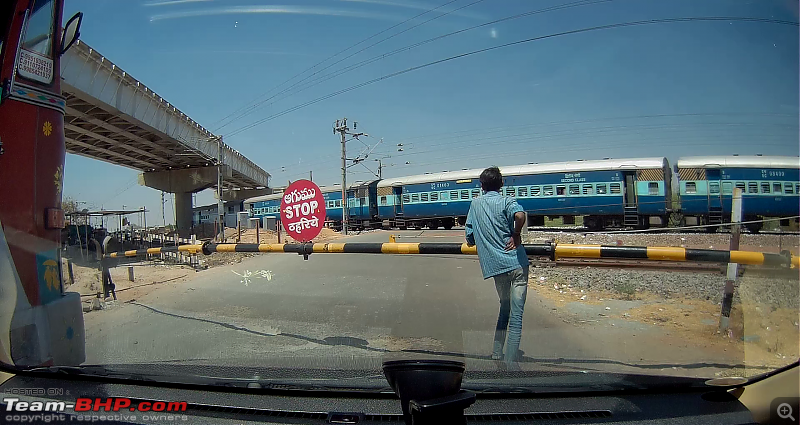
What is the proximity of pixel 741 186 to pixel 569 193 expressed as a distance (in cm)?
1103

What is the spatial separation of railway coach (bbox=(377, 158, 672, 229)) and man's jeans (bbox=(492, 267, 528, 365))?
6.46m

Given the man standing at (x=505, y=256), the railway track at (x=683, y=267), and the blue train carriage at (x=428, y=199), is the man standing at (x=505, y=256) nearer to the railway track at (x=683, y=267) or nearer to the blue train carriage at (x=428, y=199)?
the railway track at (x=683, y=267)

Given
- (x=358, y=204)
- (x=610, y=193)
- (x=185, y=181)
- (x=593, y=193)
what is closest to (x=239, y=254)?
(x=185, y=181)

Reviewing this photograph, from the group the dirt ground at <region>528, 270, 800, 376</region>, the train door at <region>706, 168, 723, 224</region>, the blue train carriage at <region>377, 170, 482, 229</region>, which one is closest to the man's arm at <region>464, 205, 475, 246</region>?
the dirt ground at <region>528, 270, 800, 376</region>

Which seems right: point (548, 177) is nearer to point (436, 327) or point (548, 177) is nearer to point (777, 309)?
point (436, 327)

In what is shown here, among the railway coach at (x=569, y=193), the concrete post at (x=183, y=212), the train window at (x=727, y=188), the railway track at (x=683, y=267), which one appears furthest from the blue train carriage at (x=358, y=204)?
the train window at (x=727, y=188)

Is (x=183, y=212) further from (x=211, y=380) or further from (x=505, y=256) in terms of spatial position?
(x=211, y=380)

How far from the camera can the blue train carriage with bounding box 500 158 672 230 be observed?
40.0 ft

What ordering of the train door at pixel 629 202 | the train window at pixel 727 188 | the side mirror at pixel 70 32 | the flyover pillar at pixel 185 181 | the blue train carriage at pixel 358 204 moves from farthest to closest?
the blue train carriage at pixel 358 204, the train door at pixel 629 202, the flyover pillar at pixel 185 181, the train window at pixel 727 188, the side mirror at pixel 70 32

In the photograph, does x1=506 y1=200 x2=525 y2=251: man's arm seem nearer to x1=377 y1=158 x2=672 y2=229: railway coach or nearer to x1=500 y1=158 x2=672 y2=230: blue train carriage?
x1=377 y1=158 x2=672 y2=229: railway coach

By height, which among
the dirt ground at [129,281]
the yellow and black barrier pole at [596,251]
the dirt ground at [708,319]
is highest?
the yellow and black barrier pole at [596,251]

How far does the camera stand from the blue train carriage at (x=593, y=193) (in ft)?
40.0

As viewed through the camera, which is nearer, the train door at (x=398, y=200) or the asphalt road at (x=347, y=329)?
the asphalt road at (x=347, y=329)

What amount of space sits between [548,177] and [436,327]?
379 inches
